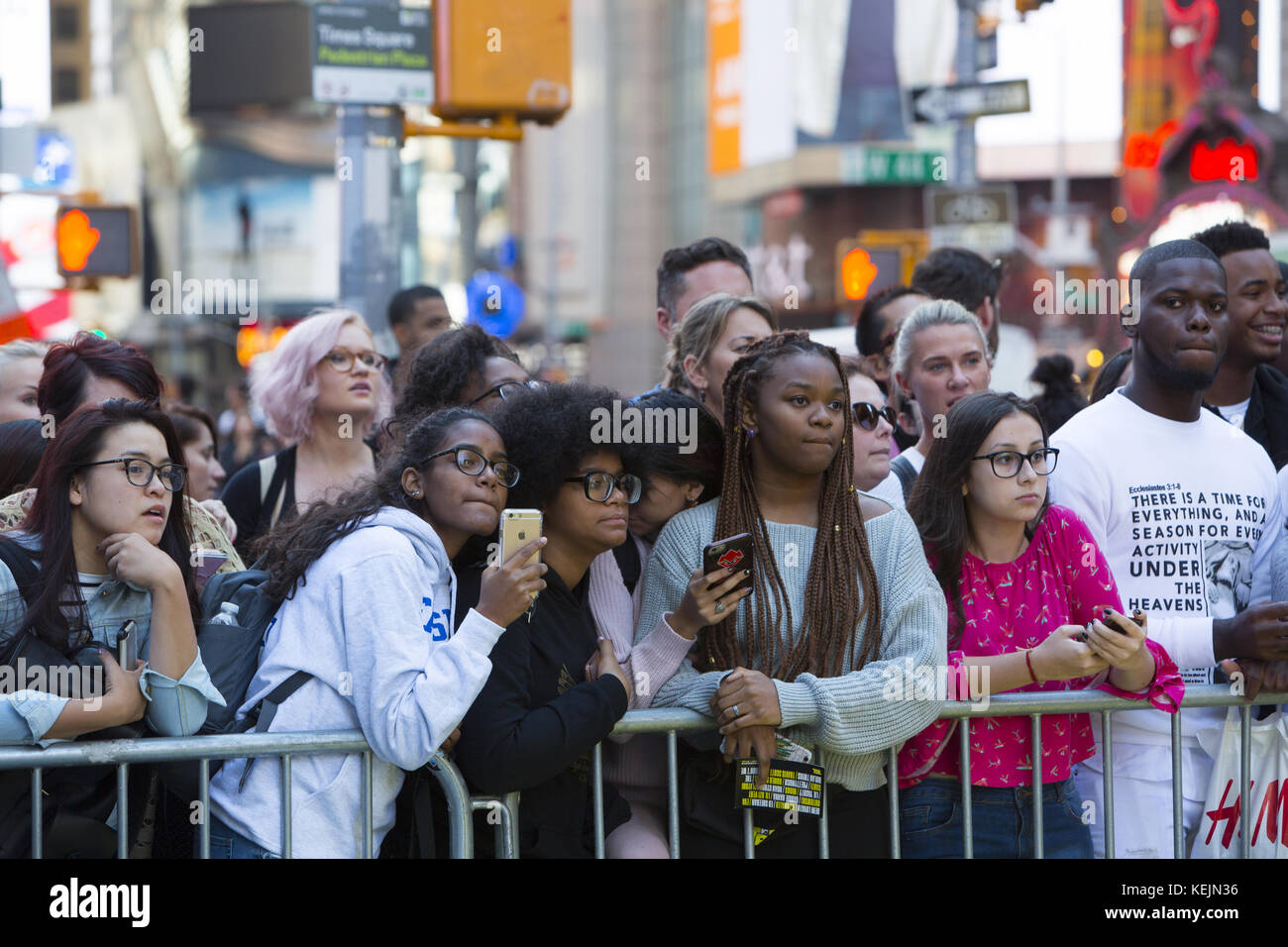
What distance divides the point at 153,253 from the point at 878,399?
2400 inches

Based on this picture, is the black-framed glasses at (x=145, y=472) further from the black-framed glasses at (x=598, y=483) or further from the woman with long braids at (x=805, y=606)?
the woman with long braids at (x=805, y=606)

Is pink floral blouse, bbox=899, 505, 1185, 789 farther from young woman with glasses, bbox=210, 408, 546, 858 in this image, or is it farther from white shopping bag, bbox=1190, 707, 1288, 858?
young woman with glasses, bbox=210, 408, 546, 858

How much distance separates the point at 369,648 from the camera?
3.82m

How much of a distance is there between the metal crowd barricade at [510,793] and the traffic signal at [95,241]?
26.9 feet

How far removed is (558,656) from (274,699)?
30.2 inches

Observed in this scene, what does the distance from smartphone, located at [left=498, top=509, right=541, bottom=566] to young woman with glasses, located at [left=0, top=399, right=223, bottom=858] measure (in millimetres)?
841

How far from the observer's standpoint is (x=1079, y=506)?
4.78 metres

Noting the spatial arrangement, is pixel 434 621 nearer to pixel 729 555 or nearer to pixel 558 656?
pixel 558 656

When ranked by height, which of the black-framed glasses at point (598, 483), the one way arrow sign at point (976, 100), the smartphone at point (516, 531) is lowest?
the smartphone at point (516, 531)

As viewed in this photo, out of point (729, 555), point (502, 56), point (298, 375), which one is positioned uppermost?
point (502, 56)

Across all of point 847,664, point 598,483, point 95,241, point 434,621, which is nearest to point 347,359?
point 598,483

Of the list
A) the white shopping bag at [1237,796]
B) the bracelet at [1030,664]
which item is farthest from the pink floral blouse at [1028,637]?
the white shopping bag at [1237,796]

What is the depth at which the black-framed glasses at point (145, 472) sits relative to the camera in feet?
13.1
